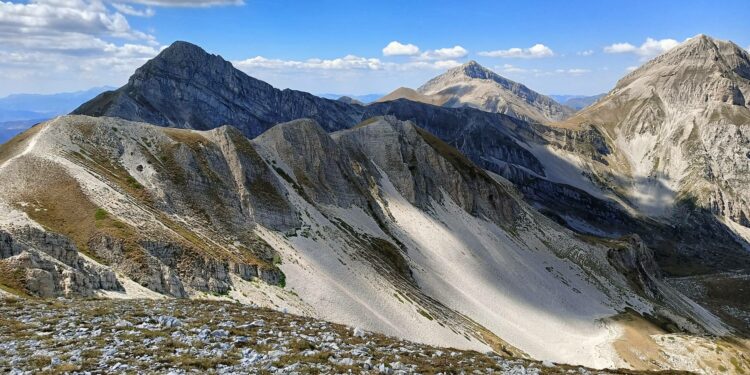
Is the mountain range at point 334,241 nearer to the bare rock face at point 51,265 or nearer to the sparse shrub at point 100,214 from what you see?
the bare rock face at point 51,265

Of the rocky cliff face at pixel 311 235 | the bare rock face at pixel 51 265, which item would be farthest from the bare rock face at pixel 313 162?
the bare rock face at pixel 51 265

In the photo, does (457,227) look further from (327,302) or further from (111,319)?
(111,319)

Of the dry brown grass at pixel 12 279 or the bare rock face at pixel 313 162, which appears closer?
the dry brown grass at pixel 12 279

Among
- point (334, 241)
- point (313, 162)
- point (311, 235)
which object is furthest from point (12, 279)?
point (313, 162)

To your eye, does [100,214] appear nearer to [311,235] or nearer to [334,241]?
[311,235]

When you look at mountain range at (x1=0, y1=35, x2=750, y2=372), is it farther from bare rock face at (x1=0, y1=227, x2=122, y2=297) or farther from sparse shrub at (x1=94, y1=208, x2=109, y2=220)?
sparse shrub at (x1=94, y1=208, x2=109, y2=220)

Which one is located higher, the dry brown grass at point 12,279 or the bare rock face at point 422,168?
the bare rock face at point 422,168

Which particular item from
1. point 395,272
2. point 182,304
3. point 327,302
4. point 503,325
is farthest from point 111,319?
point 503,325

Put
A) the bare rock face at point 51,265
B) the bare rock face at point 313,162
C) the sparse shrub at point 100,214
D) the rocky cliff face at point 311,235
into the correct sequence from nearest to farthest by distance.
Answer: the bare rock face at point 51,265, the rocky cliff face at point 311,235, the sparse shrub at point 100,214, the bare rock face at point 313,162

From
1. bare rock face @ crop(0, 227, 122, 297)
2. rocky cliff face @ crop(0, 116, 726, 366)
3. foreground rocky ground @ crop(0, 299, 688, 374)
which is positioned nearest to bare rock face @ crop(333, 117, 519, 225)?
rocky cliff face @ crop(0, 116, 726, 366)
